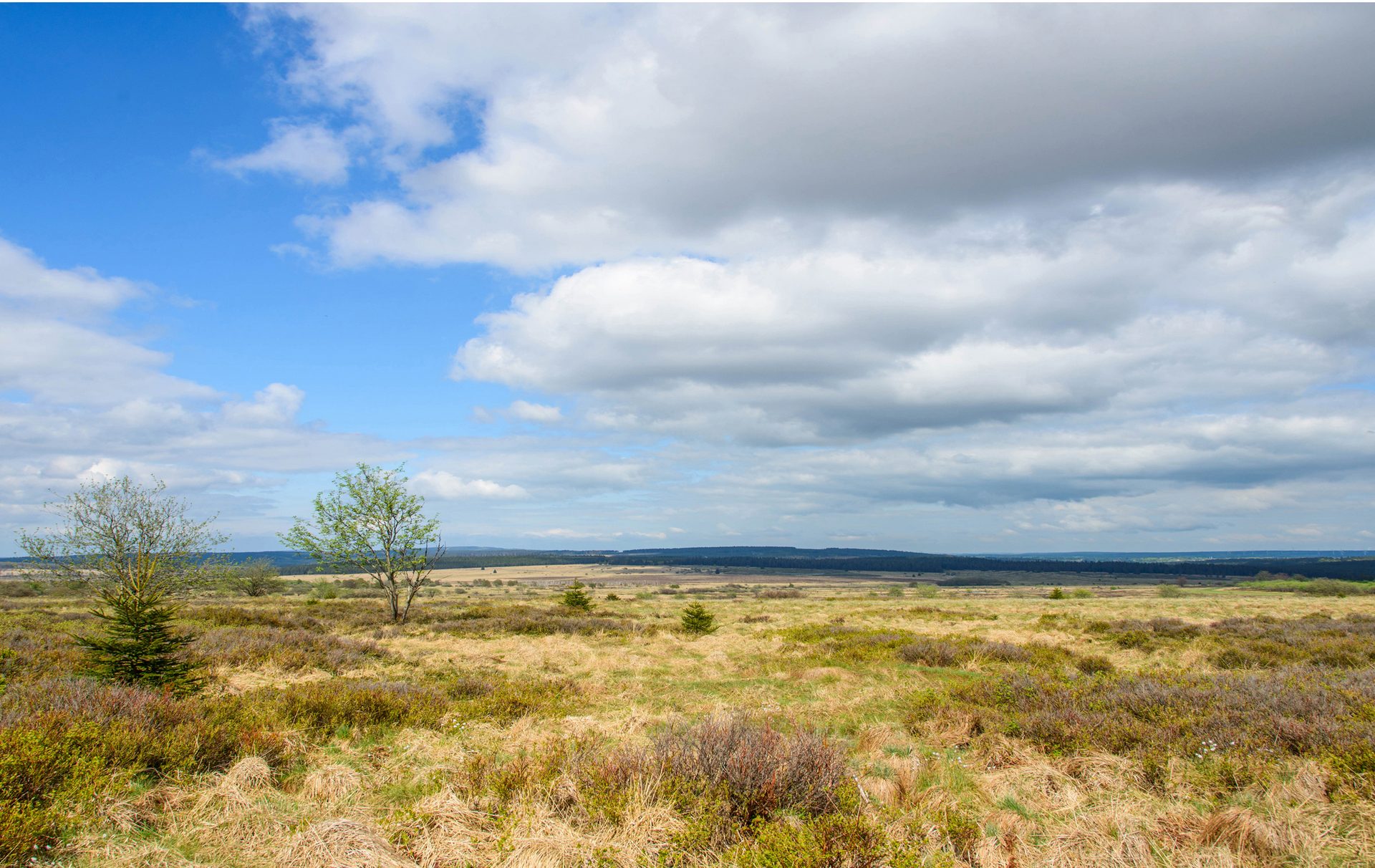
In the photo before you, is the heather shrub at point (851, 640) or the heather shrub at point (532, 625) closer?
the heather shrub at point (851, 640)

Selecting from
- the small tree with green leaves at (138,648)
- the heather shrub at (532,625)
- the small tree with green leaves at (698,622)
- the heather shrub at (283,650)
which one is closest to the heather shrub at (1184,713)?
the small tree with green leaves at (138,648)

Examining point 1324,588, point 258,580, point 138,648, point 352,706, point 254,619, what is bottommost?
point 1324,588

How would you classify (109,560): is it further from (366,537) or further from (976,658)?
(976,658)

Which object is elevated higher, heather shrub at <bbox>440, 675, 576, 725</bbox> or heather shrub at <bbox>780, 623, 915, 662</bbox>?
heather shrub at <bbox>440, 675, 576, 725</bbox>

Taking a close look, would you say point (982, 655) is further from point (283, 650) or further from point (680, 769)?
point (283, 650)

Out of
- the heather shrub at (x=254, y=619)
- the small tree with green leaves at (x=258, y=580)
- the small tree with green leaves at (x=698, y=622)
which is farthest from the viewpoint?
the small tree with green leaves at (x=258, y=580)

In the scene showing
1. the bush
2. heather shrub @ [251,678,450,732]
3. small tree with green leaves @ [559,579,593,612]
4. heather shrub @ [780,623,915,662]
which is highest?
the bush

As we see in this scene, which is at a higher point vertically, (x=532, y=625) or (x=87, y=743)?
(x=87, y=743)

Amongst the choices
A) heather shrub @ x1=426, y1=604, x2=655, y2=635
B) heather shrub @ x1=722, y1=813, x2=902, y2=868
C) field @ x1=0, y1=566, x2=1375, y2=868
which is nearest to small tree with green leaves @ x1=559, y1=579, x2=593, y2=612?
heather shrub @ x1=426, y1=604, x2=655, y2=635

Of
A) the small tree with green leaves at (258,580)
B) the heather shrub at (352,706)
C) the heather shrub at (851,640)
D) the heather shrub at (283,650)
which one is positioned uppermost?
the heather shrub at (352,706)

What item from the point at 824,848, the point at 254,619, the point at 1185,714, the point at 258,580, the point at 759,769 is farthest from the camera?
the point at 258,580

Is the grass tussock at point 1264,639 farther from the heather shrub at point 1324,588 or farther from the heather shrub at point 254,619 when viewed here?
the heather shrub at point 1324,588

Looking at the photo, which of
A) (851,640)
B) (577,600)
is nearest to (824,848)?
(851,640)

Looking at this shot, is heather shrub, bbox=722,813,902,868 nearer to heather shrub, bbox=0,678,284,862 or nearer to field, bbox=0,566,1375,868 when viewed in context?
field, bbox=0,566,1375,868
